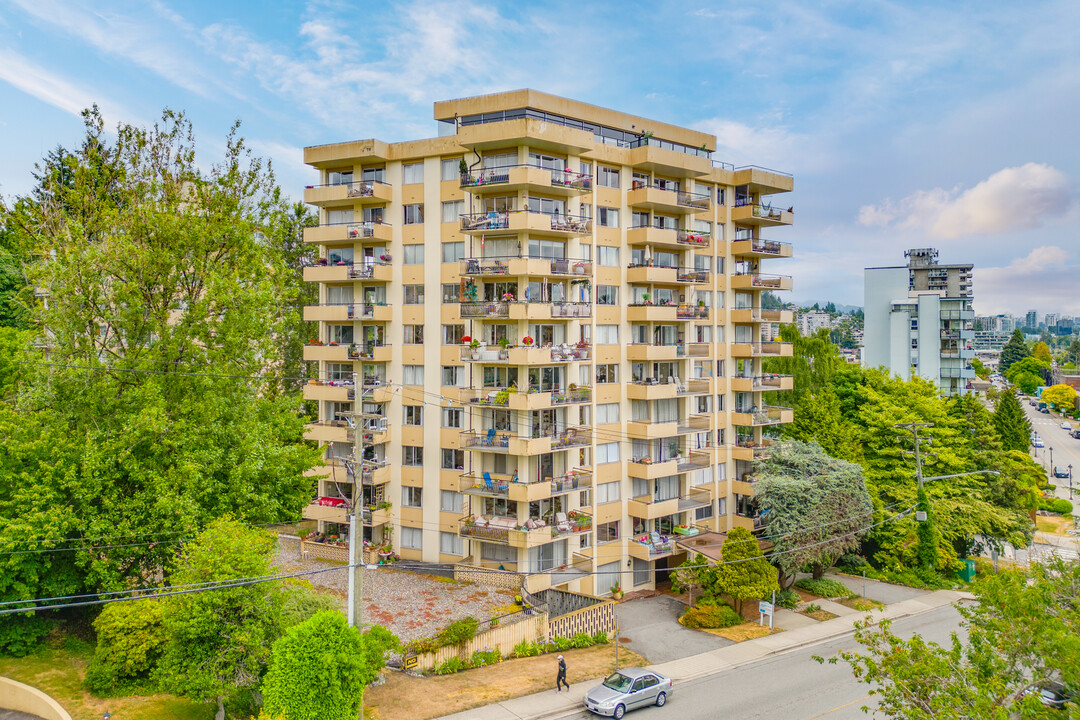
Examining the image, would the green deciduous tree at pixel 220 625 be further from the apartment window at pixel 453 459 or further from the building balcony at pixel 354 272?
the building balcony at pixel 354 272

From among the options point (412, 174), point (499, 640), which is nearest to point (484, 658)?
point (499, 640)

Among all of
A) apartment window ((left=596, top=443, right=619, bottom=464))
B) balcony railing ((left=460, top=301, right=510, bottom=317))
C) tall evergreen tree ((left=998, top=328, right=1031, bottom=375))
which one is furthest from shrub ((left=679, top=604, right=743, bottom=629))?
tall evergreen tree ((left=998, top=328, right=1031, bottom=375))

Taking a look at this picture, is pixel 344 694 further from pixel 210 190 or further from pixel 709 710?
pixel 210 190

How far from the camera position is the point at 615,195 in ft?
125

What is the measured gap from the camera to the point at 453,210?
36.6 meters

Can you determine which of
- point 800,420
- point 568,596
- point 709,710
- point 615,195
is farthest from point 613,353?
point 709,710

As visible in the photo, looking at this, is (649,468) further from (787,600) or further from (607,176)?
(607,176)

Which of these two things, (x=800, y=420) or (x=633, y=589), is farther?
(x=800, y=420)

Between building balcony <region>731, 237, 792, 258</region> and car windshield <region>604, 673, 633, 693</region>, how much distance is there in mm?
29538

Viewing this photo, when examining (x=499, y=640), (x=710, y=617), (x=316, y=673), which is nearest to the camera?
A: (x=316, y=673)

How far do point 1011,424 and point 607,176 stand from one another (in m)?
53.2

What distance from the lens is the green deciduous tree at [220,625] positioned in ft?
65.7

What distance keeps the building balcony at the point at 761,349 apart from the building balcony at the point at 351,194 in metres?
25.0

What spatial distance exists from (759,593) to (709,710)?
9.69m
